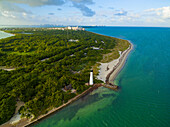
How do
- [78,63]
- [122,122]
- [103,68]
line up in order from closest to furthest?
[122,122] → [103,68] → [78,63]

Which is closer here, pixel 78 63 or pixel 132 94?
pixel 132 94

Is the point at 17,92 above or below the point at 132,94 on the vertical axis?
above

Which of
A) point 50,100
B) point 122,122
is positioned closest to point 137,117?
point 122,122

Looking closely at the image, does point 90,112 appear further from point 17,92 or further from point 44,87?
point 17,92

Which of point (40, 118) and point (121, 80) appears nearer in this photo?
point (40, 118)

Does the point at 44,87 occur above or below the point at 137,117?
above

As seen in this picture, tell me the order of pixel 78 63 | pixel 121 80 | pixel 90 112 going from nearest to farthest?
pixel 90 112
pixel 121 80
pixel 78 63

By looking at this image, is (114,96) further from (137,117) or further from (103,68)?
(103,68)

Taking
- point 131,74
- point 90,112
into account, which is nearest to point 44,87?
point 90,112

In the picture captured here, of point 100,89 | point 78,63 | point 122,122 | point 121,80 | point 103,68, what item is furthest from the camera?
point 78,63
